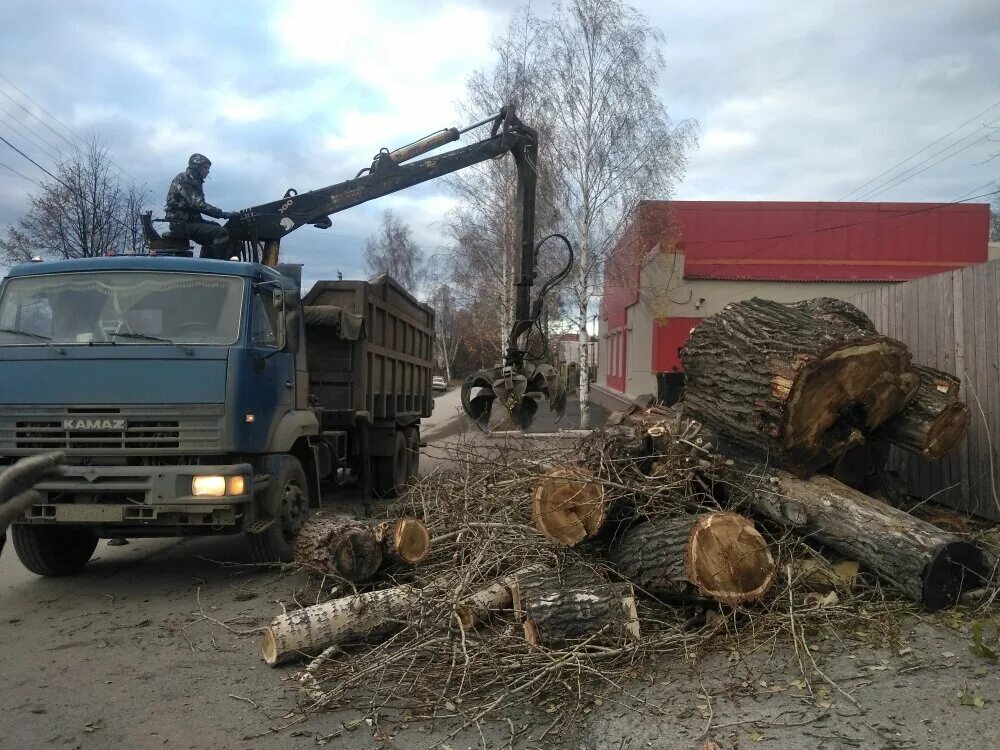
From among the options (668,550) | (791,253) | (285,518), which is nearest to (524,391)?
(285,518)

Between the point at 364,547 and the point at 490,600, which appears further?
the point at 364,547

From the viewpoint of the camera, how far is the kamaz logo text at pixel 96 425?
5.67 m

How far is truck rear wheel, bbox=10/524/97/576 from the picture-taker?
20.3 ft

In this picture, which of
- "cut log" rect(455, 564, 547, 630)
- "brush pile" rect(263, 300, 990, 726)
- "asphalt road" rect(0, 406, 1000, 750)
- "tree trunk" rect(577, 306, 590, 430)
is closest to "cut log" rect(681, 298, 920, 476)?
"brush pile" rect(263, 300, 990, 726)

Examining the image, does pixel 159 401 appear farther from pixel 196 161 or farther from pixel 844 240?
pixel 844 240

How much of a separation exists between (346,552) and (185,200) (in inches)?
180

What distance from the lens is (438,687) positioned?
4078 millimetres

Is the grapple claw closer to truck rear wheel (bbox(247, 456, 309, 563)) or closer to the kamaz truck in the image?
the kamaz truck

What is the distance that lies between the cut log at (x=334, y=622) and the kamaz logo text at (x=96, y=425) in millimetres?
2060

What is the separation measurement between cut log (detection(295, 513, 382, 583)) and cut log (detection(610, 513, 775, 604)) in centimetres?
189

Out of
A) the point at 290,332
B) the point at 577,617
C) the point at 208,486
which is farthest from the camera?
the point at 290,332

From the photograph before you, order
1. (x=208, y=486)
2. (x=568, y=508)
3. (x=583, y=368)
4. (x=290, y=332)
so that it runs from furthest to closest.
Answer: (x=583, y=368), (x=290, y=332), (x=208, y=486), (x=568, y=508)

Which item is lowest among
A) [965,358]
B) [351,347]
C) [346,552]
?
[346,552]

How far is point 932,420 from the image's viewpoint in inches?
205
